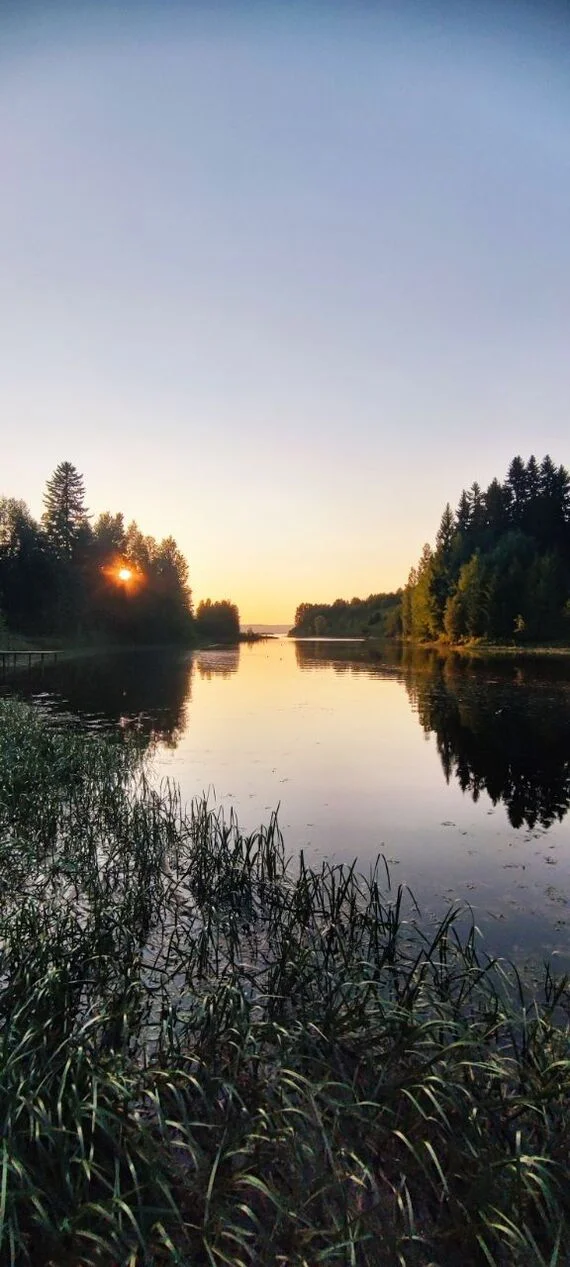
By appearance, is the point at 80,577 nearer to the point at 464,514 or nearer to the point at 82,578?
the point at 82,578

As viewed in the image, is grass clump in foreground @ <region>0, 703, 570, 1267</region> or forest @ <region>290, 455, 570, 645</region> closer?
grass clump in foreground @ <region>0, 703, 570, 1267</region>

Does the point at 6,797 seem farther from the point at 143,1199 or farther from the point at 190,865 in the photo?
the point at 143,1199

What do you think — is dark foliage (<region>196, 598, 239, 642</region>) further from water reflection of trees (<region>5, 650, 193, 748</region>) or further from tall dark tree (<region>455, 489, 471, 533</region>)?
water reflection of trees (<region>5, 650, 193, 748</region>)

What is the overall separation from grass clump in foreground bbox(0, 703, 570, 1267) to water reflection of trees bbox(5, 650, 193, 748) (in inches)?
629

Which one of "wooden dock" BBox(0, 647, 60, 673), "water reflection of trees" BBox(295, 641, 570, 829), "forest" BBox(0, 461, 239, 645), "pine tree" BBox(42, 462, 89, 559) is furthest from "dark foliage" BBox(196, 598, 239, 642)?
"water reflection of trees" BBox(295, 641, 570, 829)

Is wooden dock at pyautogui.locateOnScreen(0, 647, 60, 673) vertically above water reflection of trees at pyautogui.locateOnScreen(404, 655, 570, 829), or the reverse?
wooden dock at pyautogui.locateOnScreen(0, 647, 60, 673)

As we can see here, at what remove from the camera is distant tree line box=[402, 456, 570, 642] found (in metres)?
92.2

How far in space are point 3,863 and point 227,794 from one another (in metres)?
6.91

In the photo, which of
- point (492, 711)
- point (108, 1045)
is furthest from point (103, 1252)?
point (492, 711)

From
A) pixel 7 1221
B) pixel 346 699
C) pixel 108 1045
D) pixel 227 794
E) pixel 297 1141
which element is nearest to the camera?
pixel 7 1221

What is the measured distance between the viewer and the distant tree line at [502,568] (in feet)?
302

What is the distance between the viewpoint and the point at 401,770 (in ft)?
63.2

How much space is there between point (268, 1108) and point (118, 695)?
32658 mm

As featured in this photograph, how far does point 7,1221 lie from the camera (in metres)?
3.36
